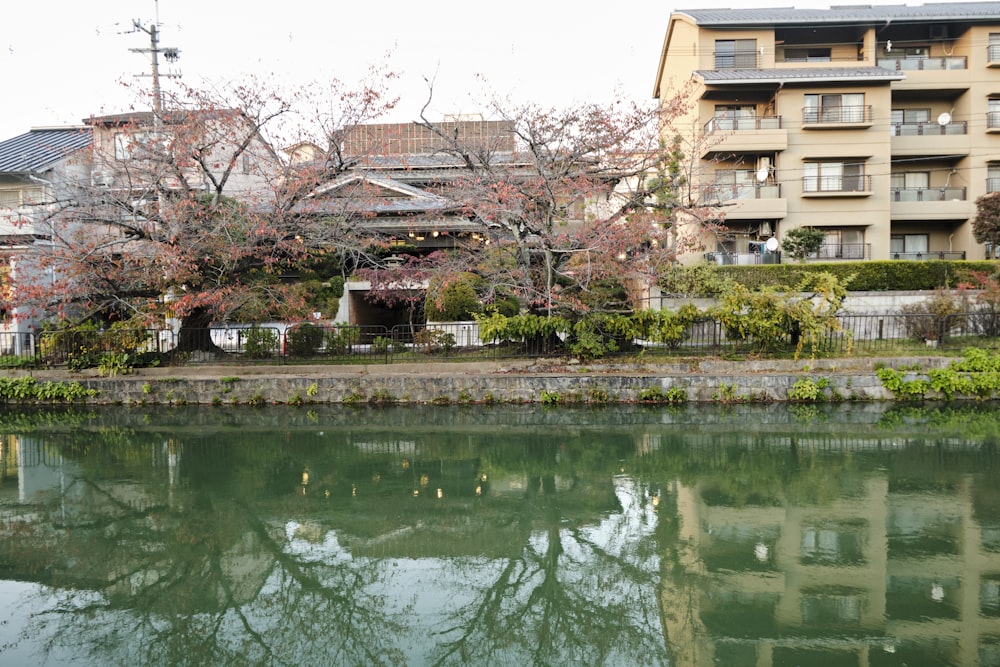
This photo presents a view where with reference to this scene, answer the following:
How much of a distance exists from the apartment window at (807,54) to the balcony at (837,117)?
2986mm

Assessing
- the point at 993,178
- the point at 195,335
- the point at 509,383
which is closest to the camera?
the point at 509,383

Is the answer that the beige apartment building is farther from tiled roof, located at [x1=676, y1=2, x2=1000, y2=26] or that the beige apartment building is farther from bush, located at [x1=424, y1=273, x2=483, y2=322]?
bush, located at [x1=424, y1=273, x2=483, y2=322]

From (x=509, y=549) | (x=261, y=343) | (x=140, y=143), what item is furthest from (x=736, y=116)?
(x=509, y=549)

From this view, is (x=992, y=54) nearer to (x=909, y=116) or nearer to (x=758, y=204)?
(x=909, y=116)

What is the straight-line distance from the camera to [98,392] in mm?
16234

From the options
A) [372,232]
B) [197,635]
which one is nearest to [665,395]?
[372,232]

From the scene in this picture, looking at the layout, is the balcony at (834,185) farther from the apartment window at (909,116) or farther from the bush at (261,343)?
the bush at (261,343)

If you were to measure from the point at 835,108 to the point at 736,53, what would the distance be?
14.2 feet

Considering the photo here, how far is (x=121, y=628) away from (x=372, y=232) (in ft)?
47.9

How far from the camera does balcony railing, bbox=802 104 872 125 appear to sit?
24641 mm

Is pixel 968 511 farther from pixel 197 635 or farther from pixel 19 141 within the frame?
pixel 19 141

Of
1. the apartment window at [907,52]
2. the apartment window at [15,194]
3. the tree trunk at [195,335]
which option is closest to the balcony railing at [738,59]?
the apartment window at [907,52]

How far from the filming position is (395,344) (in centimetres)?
1694

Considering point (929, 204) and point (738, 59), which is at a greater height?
point (738, 59)
